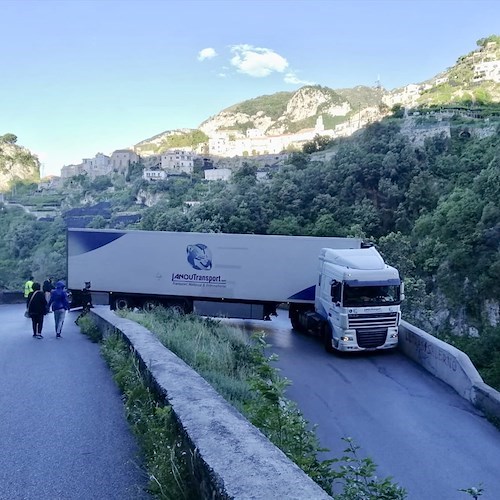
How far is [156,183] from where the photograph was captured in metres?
130

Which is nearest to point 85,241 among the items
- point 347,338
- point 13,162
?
point 347,338

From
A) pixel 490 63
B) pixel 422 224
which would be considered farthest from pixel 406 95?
pixel 422 224

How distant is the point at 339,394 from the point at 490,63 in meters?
165

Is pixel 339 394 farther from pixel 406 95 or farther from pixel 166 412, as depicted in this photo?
pixel 406 95

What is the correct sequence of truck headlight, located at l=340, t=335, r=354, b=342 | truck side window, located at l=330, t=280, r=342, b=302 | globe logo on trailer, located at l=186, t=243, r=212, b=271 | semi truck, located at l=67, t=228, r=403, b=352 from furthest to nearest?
globe logo on trailer, located at l=186, t=243, r=212, b=271 < semi truck, located at l=67, t=228, r=403, b=352 < truck side window, located at l=330, t=280, r=342, b=302 < truck headlight, located at l=340, t=335, r=354, b=342

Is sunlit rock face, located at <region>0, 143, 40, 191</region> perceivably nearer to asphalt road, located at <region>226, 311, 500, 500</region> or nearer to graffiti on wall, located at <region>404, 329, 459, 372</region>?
graffiti on wall, located at <region>404, 329, 459, 372</region>

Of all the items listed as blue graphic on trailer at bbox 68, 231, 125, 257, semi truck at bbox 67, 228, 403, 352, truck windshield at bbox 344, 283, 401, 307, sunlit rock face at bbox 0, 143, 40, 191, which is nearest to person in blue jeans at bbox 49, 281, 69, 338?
truck windshield at bbox 344, 283, 401, 307

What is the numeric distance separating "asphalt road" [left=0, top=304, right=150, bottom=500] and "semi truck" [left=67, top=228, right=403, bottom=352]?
10767mm

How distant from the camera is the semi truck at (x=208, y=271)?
20.4m

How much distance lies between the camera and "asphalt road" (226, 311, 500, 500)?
799cm

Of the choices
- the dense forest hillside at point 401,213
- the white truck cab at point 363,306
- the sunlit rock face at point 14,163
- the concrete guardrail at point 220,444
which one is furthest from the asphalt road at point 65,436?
the sunlit rock face at point 14,163

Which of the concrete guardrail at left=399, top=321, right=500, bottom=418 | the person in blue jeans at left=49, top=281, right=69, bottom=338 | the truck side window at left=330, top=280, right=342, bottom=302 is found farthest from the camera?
the truck side window at left=330, top=280, right=342, bottom=302

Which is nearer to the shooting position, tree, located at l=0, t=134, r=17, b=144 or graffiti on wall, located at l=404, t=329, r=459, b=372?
graffiti on wall, located at l=404, t=329, r=459, b=372

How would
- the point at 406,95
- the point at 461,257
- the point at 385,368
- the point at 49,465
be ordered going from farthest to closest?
the point at 406,95, the point at 461,257, the point at 385,368, the point at 49,465
